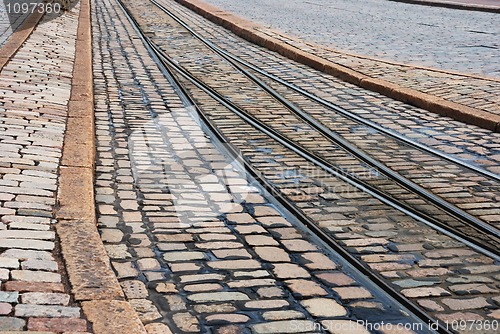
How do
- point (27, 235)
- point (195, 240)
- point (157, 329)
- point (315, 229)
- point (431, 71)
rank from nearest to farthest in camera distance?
point (157, 329) → point (27, 235) → point (195, 240) → point (315, 229) → point (431, 71)

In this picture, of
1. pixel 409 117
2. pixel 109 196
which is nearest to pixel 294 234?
pixel 109 196

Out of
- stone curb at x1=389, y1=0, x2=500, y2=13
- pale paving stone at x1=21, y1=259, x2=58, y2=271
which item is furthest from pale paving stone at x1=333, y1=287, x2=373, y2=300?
stone curb at x1=389, y1=0, x2=500, y2=13

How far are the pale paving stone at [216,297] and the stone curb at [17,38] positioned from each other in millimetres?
6603

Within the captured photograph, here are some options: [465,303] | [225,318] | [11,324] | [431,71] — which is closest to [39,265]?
[11,324]

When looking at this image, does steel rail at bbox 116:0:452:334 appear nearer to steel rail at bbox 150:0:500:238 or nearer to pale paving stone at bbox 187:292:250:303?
pale paving stone at bbox 187:292:250:303

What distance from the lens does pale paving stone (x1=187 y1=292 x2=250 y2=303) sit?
169 inches

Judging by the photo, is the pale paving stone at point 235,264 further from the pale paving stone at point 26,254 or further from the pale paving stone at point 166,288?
the pale paving stone at point 26,254

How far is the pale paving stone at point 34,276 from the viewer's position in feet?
13.7

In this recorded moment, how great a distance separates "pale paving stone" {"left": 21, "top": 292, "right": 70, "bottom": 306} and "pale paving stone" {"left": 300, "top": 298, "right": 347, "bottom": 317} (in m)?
1.22

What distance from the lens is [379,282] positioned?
4.56 m

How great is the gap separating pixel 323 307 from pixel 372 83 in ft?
22.1

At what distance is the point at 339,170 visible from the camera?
22.3 ft

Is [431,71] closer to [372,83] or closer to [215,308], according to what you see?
[372,83]

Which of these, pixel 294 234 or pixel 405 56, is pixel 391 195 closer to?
pixel 294 234
